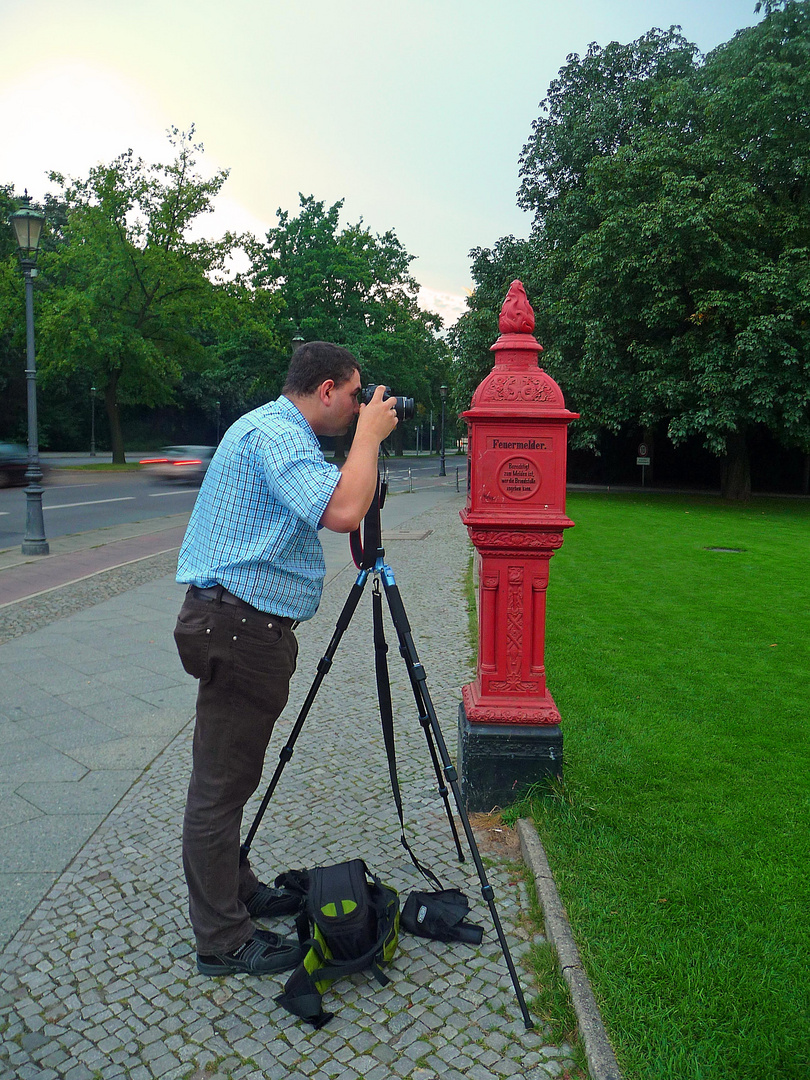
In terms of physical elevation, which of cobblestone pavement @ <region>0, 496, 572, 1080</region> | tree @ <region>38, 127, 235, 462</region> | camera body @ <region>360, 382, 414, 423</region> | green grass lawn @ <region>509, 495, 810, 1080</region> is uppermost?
tree @ <region>38, 127, 235, 462</region>

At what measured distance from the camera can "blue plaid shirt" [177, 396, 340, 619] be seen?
94.3 inches

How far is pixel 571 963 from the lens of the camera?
2.55 m

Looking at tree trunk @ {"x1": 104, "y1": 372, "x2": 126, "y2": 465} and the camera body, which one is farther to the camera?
tree trunk @ {"x1": 104, "y1": 372, "x2": 126, "y2": 465}

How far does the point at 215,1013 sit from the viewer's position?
246 cm

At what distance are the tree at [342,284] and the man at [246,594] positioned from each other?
129ft

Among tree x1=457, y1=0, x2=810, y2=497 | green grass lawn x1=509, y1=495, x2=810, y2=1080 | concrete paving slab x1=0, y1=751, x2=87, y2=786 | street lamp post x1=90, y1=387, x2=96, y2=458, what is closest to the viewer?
green grass lawn x1=509, y1=495, x2=810, y2=1080

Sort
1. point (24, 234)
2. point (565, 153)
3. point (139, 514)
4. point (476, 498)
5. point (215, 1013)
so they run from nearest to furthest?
point (215, 1013) → point (476, 498) → point (24, 234) → point (139, 514) → point (565, 153)

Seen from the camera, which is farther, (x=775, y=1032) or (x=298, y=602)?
(x=298, y=602)

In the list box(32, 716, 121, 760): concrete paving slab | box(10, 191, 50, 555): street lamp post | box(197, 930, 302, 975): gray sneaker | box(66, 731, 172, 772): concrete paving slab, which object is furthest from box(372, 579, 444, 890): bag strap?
box(10, 191, 50, 555): street lamp post

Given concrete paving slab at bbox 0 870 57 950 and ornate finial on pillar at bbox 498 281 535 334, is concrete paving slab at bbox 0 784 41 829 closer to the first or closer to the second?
concrete paving slab at bbox 0 870 57 950

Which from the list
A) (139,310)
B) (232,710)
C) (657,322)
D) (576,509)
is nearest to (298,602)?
(232,710)

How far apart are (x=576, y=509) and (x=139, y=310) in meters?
21.3

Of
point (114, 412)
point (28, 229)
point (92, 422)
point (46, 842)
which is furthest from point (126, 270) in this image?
point (46, 842)

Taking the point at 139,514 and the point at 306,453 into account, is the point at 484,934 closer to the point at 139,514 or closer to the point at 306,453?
the point at 306,453
